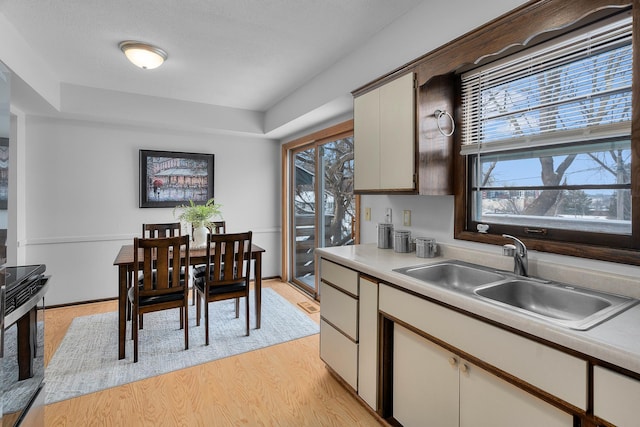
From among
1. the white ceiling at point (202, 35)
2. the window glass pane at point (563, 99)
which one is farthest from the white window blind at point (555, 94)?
the white ceiling at point (202, 35)

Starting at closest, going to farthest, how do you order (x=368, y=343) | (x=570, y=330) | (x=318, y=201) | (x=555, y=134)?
(x=570, y=330), (x=555, y=134), (x=368, y=343), (x=318, y=201)

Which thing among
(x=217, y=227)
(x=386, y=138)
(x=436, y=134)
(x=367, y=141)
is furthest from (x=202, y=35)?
(x=217, y=227)

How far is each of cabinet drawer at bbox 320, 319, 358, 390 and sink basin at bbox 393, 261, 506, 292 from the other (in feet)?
1.98

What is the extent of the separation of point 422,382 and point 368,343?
0.38 metres

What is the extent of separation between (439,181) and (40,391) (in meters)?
2.34

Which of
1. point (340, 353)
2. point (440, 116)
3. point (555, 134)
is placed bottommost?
point (340, 353)

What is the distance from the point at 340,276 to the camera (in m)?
2.14

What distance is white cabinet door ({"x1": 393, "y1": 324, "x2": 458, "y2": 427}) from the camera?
144 centimetres

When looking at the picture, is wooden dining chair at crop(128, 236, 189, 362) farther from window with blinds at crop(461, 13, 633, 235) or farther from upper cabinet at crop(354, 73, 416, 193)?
window with blinds at crop(461, 13, 633, 235)

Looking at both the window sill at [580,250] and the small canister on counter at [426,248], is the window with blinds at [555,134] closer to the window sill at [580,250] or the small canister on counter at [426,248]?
the window sill at [580,250]

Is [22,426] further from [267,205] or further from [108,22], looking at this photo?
[267,205]

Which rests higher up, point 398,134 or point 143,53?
point 143,53

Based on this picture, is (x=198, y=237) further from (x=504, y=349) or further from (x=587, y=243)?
(x=587, y=243)

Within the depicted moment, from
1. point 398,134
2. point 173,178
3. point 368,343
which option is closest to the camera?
point 368,343
